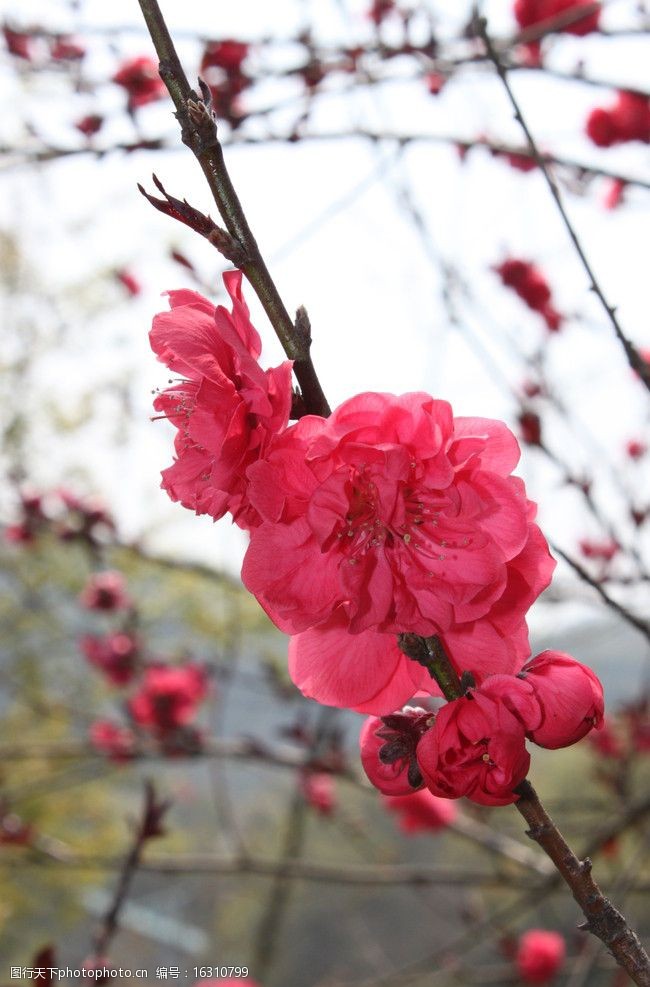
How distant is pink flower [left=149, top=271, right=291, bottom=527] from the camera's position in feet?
1.75

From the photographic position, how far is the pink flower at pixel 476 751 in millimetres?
499

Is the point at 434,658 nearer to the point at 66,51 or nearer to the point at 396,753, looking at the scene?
the point at 396,753

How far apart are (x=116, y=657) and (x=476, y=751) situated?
9.16ft

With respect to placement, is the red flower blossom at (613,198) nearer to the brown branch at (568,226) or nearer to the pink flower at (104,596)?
the brown branch at (568,226)

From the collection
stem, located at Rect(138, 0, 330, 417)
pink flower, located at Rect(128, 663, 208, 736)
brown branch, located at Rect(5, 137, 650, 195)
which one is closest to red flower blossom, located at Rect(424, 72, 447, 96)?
brown branch, located at Rect(5, 137, 650, 195)

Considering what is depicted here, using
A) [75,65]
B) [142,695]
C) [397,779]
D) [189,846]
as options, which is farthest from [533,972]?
[189,846]

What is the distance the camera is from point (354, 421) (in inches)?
20.6

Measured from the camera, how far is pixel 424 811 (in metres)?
2.58

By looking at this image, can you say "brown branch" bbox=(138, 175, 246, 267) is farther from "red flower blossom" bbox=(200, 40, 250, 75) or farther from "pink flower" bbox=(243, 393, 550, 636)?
"red flower blossom" bbox=(200, 40, 250, 75)

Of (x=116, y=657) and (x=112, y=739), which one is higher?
(x=116, y=657)

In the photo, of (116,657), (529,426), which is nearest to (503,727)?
(529,426)

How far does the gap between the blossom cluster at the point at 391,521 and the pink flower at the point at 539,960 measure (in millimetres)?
2443

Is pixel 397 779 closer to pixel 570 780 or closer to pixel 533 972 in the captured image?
pixel 533 972

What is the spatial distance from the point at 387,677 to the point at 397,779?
0.24 feet
